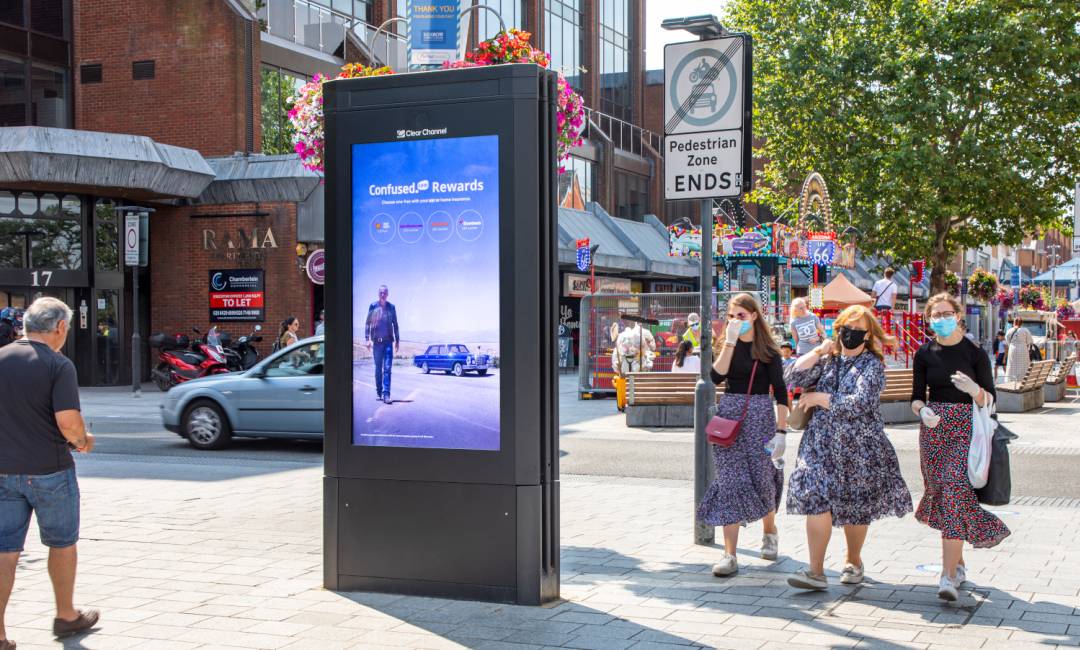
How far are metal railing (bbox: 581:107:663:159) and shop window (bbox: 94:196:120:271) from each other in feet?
61.1

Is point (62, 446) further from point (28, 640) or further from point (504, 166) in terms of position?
A: point (504, 166)

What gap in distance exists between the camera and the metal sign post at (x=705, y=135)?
8.21 meters

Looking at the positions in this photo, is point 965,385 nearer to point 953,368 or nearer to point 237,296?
point 953,368

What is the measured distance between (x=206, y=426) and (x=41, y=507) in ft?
30.6

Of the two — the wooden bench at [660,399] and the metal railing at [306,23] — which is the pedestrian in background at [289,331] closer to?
the metal railing at [306,23]

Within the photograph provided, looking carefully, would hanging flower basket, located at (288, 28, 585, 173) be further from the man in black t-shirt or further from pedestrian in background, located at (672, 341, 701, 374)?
pedestrian in background, located at (672, 341, 701, 374)

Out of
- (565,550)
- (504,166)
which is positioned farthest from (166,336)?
(504,166)

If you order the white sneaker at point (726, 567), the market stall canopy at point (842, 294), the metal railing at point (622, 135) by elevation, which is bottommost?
the white sneaker at point (726, 567)

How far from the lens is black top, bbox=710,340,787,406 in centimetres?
736

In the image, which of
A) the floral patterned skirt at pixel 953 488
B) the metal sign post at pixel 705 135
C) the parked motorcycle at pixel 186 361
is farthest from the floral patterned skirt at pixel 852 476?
the parked motorcycle at pixel 186 361

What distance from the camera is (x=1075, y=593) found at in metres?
6.59

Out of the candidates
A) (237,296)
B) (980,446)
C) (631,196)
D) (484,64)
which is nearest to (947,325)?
(980,446)

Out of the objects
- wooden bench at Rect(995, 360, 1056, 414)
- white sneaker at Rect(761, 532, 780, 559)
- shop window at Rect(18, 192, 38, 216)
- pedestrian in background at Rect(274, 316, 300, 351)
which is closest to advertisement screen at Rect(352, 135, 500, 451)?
white sneaker at Rect(761, 532, 780, 559)

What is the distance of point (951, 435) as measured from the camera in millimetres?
6520
